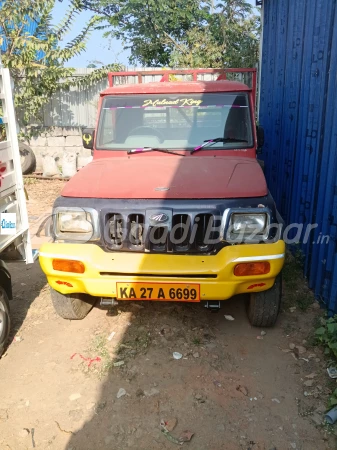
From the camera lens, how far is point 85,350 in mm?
3148

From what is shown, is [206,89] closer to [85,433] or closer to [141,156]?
[141,156]

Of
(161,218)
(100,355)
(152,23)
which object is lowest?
(100,355)

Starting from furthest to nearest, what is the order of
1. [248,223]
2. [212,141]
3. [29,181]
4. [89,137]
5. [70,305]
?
[29,181] → [89,137] → [212,141] → [70,305] → [248,223]

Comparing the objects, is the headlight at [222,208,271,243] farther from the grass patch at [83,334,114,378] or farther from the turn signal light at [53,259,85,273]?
the grass patch at [83,334,114,378]

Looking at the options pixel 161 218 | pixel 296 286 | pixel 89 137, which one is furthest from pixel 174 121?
pixel 296 286

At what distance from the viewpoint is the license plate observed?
110 inches

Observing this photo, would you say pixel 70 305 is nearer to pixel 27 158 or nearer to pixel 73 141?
pixel 27 158

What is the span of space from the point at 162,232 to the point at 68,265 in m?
0.74

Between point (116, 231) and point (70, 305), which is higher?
point (116, 231)

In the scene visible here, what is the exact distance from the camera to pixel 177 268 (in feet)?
9.02

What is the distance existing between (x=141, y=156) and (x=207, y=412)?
2.25 metres

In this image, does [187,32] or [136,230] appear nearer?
[136,230]

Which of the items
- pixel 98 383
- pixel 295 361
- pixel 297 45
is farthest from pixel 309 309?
pixel 297 45

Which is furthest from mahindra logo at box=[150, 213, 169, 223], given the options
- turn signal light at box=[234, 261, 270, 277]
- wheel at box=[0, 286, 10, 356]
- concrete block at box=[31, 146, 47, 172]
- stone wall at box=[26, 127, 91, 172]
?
concrete block at box=[31, 146, 47, 172]
